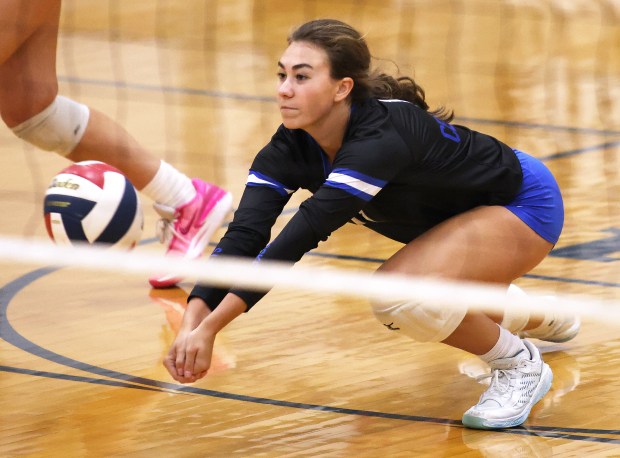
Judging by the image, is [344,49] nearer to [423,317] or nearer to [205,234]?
[423,317]

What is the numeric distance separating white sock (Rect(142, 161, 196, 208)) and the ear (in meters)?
1.51

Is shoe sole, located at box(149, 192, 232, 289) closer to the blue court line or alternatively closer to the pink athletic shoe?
the pink athletic shoe

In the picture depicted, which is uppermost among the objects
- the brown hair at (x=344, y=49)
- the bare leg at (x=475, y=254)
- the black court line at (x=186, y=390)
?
the brown hair at (x=344, y=49)

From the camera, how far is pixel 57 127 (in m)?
4.42

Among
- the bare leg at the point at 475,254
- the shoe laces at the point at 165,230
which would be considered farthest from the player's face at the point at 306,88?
the shoe laces at the point at 165,230

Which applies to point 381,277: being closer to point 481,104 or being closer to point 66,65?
point 481,104

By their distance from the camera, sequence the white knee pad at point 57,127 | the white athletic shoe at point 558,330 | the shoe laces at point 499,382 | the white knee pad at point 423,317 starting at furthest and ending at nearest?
1. the white knee pad at point 57,127
2. the white athletic shoe at point 558,330
3. the shoe laces at point 499,382
4. the white knee pad at point 423,317

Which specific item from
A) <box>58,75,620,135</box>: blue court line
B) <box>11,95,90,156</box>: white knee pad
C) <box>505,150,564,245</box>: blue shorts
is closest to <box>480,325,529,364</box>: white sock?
<box>505,150,564,245</box>: blue shorts

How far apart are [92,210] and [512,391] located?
1.65 m

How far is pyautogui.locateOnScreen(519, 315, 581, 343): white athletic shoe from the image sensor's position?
391 centimetres

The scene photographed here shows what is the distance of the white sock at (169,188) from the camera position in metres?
4.63

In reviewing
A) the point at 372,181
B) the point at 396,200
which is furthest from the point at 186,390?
the point at 372,181

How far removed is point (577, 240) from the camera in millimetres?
4965

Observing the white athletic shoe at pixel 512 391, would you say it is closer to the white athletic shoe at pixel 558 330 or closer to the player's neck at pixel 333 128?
the white athletic shoe at pixel 558 330
